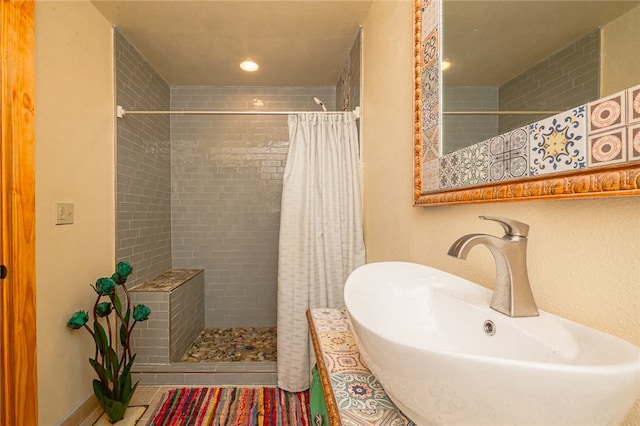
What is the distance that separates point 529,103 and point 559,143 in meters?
0.14

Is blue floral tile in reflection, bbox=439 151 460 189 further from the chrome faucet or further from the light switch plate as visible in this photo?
the light switch plate

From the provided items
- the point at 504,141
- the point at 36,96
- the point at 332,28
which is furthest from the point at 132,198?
the point at 504,141

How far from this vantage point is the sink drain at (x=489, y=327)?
24.8 inches

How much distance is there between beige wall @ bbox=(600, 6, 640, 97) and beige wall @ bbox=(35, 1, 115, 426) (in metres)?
1.90

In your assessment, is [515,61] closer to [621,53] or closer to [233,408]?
[621,53]

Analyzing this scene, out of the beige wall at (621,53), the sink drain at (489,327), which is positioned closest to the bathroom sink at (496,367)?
the sink drain at (489,327)

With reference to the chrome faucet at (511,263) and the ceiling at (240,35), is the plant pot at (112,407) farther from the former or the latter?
the ceiling at (240,35)

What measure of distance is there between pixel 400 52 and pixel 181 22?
4.78 ft

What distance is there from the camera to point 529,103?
0.68 metres

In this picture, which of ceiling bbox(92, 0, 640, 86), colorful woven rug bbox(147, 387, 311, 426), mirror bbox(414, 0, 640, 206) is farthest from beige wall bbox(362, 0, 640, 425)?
colorful woven rug bbox(147, 387, 311, 426)

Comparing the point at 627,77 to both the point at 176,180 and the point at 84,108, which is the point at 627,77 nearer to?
the point at 84,108

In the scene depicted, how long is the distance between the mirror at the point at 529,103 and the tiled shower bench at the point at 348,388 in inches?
18.6

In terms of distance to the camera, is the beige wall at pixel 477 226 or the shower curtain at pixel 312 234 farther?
the shower curtain at pixel 312 234

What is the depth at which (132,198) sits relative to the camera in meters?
2.34
